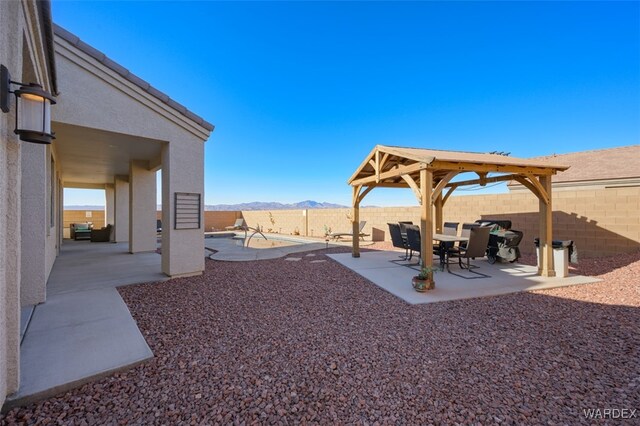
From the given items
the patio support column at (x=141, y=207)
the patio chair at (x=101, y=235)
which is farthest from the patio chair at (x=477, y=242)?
the patio chair at (x=101, y=235)

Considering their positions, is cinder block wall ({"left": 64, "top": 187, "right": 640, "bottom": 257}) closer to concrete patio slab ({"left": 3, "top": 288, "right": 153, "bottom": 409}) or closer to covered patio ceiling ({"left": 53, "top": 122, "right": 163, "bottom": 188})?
covered patio ceiling ({"left": 53, "top": 122, "right": 163, "bottom": 188})

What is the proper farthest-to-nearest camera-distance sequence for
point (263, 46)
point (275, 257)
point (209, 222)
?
point (209, 222), point (263, 46), point (275, 257)

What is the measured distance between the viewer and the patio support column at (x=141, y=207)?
8.83 metres

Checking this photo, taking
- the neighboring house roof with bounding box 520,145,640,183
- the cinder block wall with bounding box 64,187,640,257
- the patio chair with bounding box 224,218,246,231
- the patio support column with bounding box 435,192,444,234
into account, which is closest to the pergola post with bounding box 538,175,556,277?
the cinder block wall with bounding box 64,187,640,257

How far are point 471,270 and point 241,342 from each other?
6.11m

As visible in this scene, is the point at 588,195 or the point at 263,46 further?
the point at 263,46

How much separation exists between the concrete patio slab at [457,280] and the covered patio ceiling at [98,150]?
5.92 meters

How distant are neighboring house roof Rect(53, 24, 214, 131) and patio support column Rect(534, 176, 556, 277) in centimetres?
811

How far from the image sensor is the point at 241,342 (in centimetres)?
293

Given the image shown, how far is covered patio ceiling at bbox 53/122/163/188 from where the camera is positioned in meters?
5.28

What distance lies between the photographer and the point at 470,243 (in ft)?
20.0

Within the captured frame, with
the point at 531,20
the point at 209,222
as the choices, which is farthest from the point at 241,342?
the point at 209,222

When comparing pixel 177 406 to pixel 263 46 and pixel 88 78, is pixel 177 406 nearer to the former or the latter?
pixel 88 78

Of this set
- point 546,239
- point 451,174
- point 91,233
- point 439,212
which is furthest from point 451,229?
point 91,233
